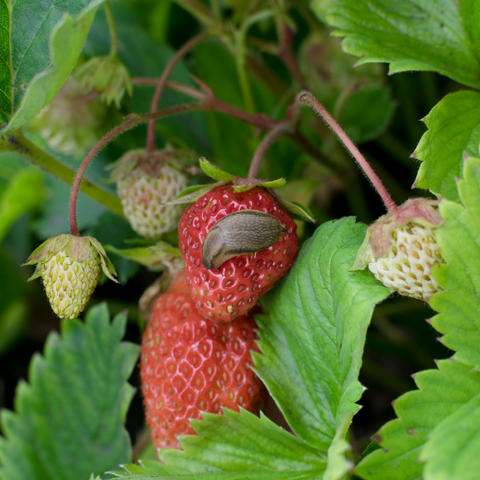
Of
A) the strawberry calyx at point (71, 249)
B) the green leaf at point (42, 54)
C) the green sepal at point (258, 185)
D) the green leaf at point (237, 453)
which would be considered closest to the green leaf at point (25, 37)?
the green leaf at point (42, 54)

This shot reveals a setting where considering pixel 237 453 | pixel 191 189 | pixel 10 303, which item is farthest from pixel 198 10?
pixel 10 303

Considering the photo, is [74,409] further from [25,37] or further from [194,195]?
[25,37]

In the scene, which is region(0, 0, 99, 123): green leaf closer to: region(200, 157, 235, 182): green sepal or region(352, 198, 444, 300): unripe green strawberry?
region(200, 157, 235, 182): green sepal

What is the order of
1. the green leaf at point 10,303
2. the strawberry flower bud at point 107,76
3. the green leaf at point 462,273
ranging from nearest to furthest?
the green leaf at point 462,273
the strawberry flower bud at point 107,76
the green leaf at point 10,303

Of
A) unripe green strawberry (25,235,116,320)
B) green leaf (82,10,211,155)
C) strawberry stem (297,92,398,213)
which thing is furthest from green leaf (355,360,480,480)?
green leaf (82,10,211,155)

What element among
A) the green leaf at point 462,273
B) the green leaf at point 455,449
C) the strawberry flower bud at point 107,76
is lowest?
the green leaf at point 455,449

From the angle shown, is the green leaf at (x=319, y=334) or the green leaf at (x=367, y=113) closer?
the green leaf at (x=319, y=334)

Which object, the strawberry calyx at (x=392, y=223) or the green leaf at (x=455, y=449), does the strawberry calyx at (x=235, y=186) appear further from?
the green leaf at (x=455, y=449)

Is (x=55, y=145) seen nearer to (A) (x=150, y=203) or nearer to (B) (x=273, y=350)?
(A) (x=150, y=203)
